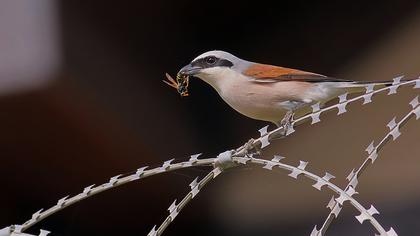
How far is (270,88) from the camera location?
1342mm

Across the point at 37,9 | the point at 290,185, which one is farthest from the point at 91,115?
the point at 290,185

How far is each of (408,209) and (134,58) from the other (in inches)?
42.7

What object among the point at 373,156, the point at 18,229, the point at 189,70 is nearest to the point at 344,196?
the point at 373,156

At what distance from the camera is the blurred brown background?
2.58 m

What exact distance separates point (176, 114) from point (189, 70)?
64.1 inches

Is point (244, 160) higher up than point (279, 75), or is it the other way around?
point (279, 75)

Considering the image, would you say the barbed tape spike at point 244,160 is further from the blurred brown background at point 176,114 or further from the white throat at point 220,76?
the blurred brown background at point 176,114

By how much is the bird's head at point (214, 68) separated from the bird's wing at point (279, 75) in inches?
1.5

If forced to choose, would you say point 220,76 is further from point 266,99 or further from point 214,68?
point 266,99

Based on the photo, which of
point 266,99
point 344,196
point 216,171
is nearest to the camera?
point 344,196

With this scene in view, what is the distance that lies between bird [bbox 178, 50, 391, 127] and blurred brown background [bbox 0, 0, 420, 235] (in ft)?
3.67

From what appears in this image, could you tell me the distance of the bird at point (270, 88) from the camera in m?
1.30

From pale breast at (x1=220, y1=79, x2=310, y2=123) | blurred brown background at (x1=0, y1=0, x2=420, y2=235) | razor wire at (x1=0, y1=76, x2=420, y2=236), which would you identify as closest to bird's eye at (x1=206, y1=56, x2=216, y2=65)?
pale breast at (x1=220, y1=79, x2=310, y2=123)

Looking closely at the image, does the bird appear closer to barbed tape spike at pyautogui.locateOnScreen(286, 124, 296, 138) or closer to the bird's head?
the bird's head
